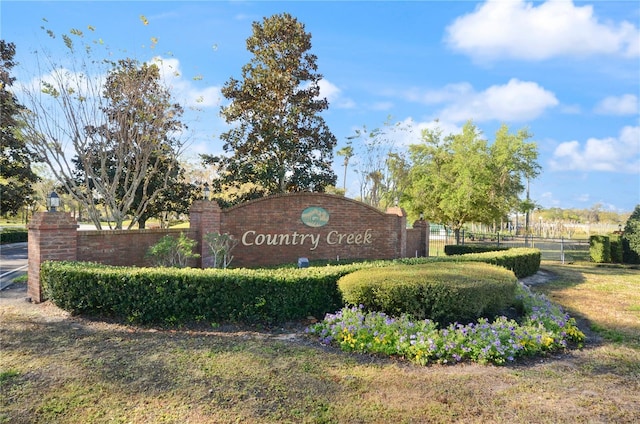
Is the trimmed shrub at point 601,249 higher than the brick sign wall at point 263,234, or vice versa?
the brick sign wall at point 263,234

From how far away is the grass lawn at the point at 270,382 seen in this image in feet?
10.3

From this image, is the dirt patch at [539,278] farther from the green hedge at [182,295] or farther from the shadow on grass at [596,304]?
the green hedge at [182,295]

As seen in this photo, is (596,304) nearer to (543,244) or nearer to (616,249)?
(616,249)

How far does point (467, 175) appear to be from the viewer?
2303 centimetres

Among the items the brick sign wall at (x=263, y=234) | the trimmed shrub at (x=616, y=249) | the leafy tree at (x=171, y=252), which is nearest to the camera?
the brick sign wall at (x=263, y=234)

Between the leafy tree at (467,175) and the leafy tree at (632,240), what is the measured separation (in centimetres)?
598

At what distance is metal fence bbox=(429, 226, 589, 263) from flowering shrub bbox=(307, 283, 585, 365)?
13.6 metres

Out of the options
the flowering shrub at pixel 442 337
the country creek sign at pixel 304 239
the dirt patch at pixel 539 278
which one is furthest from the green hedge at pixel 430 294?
the dirt patch at pixel 539 278

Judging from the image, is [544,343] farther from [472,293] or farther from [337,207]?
[337,207]

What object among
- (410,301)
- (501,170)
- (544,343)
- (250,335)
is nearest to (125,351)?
(250,335)

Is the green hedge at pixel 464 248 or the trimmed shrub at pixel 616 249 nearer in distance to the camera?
the green hedge at pixel 464 248

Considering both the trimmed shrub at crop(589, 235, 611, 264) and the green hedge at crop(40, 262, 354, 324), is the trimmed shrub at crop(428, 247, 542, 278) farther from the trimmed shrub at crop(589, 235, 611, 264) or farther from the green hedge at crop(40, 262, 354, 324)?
the trimmed shrub at crop(589, 235, 611, 264)

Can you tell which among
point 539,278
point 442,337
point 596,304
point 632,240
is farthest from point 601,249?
point 442,337

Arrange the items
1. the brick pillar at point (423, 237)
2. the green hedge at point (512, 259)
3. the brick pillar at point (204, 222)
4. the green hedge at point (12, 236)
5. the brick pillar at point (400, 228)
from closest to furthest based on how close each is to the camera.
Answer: the brick pillar at point (204, 222) < the green hedge at point (512, 259) < the brick pillar at point (400, 228) < the brick pillar at point (423, 237) < the green hedge at point (12, 236)
